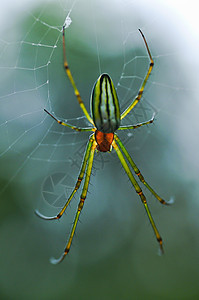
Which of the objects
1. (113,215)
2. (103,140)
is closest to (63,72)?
(103,140)

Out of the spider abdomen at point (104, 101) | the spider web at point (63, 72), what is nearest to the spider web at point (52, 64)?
the spider web at point (63, 72)

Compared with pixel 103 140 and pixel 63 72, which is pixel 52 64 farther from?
pixel 103 140

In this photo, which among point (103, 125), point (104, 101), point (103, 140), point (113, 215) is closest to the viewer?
point (104, 101)

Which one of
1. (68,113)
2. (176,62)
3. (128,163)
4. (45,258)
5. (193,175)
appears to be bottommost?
(45,258)

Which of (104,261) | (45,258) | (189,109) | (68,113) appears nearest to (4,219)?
(45,258)

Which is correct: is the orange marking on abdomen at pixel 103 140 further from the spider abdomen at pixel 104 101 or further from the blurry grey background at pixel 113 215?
the blurry grey background at pixel 113 215

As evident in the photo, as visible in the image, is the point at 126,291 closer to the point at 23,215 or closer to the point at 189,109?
the point at 23,215

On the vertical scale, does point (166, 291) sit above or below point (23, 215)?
below
